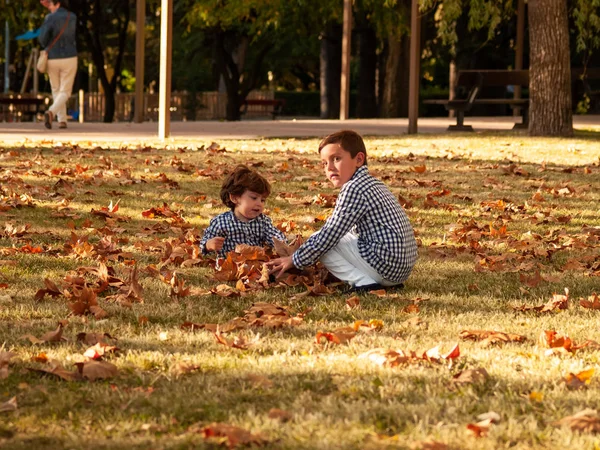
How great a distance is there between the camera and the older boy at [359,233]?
5.88 meters

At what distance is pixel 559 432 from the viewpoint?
3533 mm

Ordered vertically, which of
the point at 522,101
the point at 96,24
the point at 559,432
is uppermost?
the point at 96,24

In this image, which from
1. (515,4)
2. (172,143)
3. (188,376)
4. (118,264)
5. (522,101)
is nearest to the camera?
(188,376)

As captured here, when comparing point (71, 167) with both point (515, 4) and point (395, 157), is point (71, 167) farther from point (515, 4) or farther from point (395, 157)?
point (515, 4)

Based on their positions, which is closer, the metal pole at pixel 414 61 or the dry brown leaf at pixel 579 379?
the dry brown leaf at pixel 579 379

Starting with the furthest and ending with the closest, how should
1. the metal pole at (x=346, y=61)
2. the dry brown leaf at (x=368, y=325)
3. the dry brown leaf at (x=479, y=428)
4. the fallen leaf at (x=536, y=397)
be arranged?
the metal pole at (x=346, y=61) → the dry brown leaf at (x=368, y=325) → the fallen leaf at (x=536, y=397) → the dry brown leaf at (x=479, y=428)

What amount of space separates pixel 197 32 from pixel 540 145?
83.6 ft

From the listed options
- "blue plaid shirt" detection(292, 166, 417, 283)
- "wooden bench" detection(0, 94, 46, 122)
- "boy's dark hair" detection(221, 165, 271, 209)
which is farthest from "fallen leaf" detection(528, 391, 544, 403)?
"wooden bench" detection(0, 94, 46, 122)

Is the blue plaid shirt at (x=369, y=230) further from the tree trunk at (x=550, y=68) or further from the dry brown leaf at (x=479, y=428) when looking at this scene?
the tree trunk at (x=550, y=68)

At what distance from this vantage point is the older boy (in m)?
5.88

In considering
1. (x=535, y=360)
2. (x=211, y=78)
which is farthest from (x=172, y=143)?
(x=211, y=78)

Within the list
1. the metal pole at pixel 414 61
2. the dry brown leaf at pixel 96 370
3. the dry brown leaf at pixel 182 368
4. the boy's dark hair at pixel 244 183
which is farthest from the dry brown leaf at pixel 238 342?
the metal pole at pixel 414 61

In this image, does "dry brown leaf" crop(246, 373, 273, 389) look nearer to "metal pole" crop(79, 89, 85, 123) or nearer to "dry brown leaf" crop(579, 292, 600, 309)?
"dry brown leaf" crop(579, 292, 600, 309)

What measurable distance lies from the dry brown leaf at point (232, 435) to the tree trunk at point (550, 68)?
1456 centimetres
